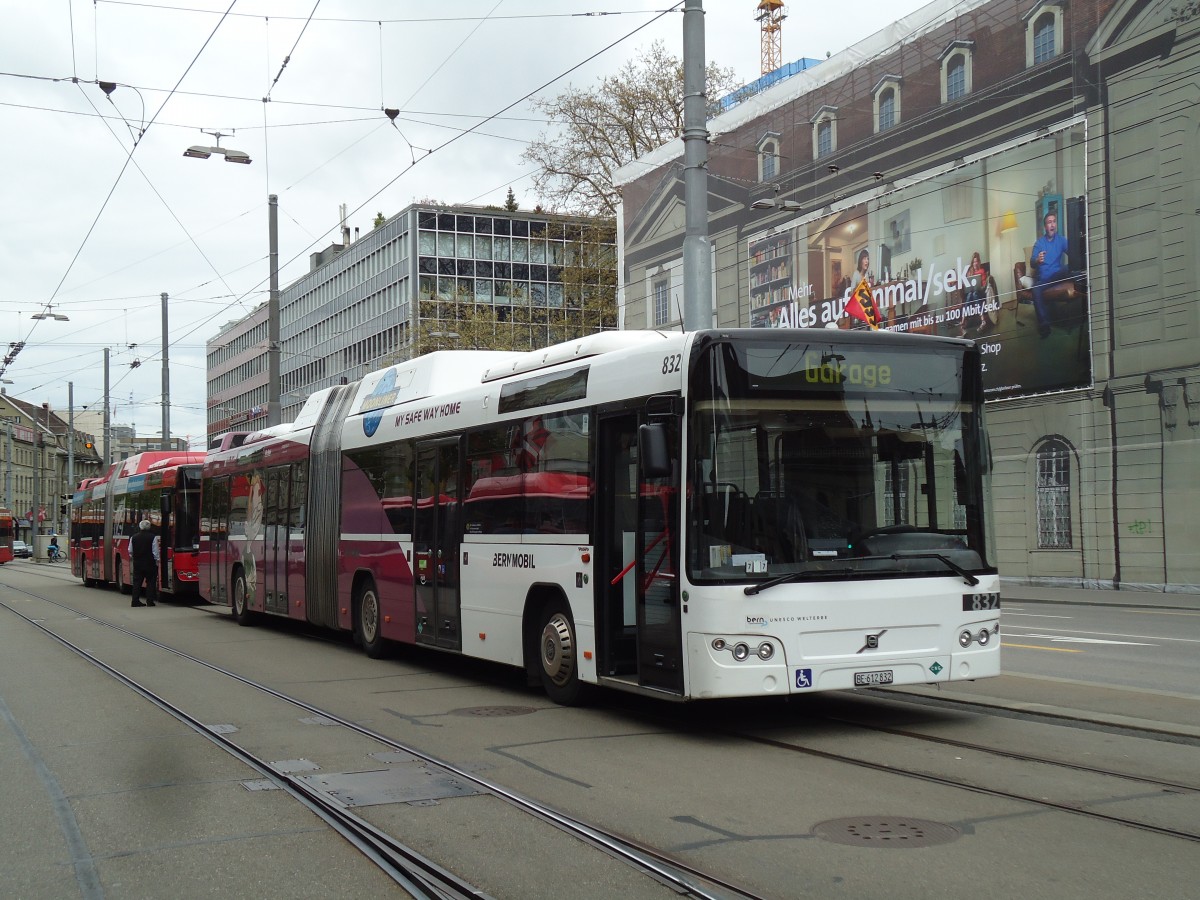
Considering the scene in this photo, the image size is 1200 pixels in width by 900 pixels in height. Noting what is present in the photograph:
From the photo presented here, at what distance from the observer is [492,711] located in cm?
1061

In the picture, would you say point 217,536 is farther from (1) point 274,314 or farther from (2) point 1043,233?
(2) point 1043,233

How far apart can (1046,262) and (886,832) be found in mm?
24891

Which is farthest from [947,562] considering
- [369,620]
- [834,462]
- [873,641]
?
[369,620]

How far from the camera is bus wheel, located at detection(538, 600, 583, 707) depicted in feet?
34.5

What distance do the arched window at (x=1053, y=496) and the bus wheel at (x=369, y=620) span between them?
18.2 m

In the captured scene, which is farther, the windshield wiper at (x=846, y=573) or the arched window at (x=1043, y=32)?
the arched window at (x=1043, y=32)

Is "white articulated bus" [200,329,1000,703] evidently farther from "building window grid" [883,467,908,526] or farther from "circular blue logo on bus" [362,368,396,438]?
"circular blue logo on bus" [362,368,396,438]

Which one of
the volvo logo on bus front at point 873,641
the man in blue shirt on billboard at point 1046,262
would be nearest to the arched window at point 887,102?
the man in blue shirt on billboard at point 1046,262

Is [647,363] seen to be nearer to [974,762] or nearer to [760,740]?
[760,740]

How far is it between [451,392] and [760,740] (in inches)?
229

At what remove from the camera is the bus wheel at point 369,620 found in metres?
15.1

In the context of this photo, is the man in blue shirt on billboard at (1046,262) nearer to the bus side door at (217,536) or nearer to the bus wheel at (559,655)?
the bus side door at (217,536)

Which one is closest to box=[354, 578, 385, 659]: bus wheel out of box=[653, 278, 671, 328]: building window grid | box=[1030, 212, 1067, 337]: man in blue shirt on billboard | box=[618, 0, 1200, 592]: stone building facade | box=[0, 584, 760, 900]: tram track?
box=[0, 584, 760, 900]: tram track

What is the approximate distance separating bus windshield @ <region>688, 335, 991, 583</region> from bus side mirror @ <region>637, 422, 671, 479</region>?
0.28 m
